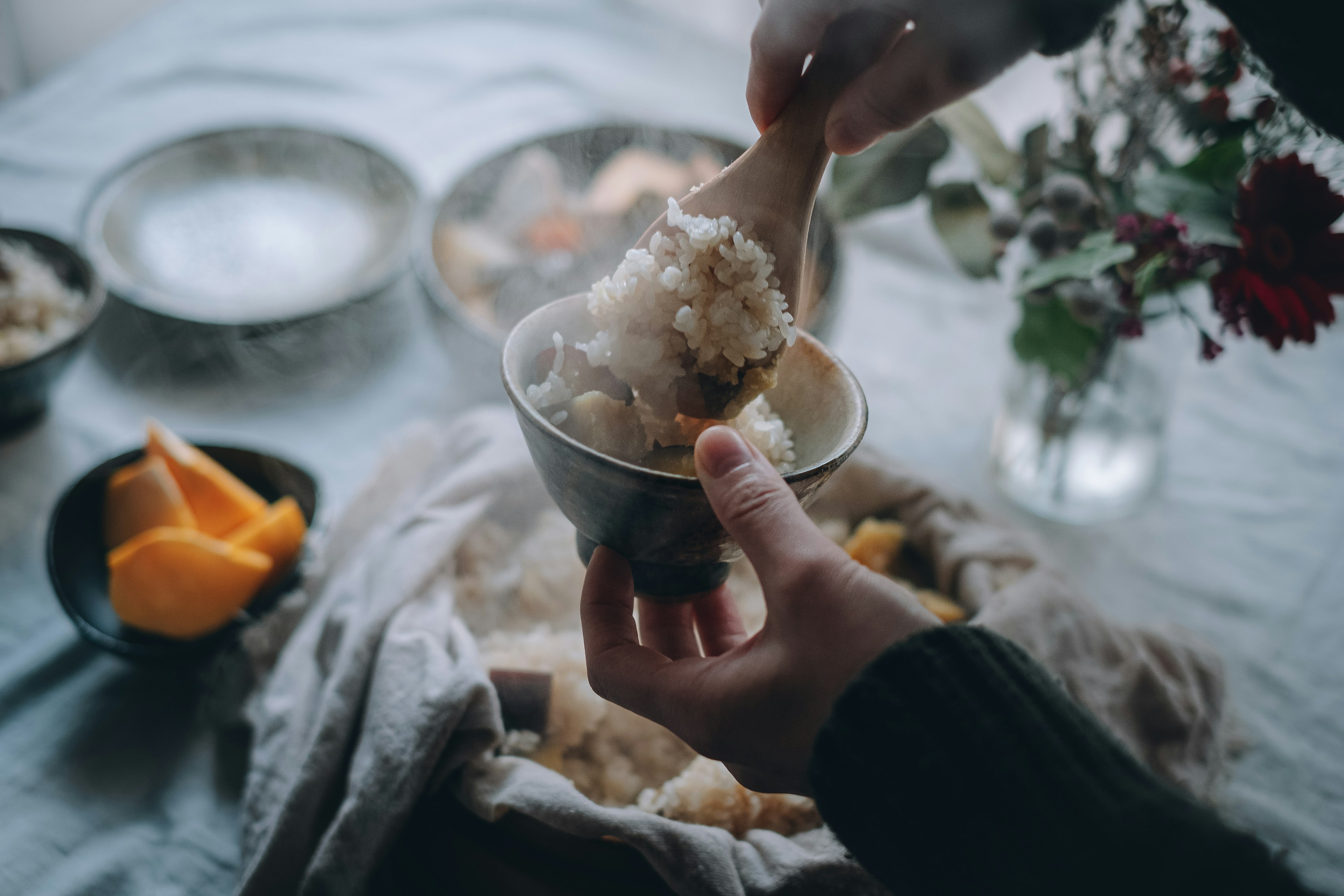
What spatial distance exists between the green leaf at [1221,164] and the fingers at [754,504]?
601mm

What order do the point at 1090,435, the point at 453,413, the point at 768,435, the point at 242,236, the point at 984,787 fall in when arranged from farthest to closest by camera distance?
the point at 242,236, the point at 453,413, the point at 1090,435, the point at 768,435, the point at 984,787

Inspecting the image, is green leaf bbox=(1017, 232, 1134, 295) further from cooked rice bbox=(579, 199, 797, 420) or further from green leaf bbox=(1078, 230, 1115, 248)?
cooked rice bbox=(579, 199, 797, 420)

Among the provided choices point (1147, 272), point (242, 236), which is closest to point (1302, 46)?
point (1147, 272)

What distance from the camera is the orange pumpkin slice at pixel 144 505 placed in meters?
0.93

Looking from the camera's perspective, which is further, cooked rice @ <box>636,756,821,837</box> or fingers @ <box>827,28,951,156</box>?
cooked rice @ <box>636,756,821,837</box>

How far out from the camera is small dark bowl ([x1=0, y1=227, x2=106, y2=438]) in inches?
41.6

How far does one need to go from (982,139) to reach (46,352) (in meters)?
1.23

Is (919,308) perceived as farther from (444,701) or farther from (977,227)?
(444,701)

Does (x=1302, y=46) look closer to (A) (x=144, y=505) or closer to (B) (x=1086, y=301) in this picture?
(B) (x=1086, y=301)

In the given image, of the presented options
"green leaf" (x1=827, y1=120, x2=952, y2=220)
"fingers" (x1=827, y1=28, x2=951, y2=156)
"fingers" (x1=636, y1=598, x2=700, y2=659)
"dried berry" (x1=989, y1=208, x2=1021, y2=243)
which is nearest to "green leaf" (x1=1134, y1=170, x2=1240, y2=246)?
"dried berry" (x1=989, y1=208, x2=1021, y2=243)

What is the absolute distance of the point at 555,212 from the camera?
1464 mm

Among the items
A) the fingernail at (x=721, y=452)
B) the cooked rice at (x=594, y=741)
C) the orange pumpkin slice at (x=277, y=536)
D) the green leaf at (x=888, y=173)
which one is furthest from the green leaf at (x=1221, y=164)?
the orange pumpkin slice at (x=277, y=536)

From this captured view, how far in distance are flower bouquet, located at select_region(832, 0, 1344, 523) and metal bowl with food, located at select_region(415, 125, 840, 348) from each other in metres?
0.32

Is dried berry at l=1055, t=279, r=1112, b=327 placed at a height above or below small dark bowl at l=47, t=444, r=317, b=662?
above
